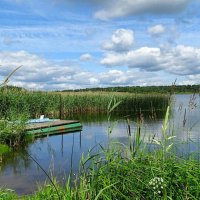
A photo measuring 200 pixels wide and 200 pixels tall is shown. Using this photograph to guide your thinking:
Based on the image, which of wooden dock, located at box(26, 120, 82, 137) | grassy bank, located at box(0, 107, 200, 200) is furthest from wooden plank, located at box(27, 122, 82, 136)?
grassy bank, located at box(0, 107, 200, 200)

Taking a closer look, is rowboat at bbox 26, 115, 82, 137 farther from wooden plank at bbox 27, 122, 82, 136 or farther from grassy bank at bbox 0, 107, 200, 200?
grassy bank at bbox 0, 107, 200, 200

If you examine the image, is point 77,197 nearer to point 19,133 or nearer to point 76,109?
point 19,133

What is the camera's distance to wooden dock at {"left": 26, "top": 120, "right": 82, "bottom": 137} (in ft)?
68.5

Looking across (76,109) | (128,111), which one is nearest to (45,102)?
(76,109)

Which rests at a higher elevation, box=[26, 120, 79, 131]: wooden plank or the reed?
the reed

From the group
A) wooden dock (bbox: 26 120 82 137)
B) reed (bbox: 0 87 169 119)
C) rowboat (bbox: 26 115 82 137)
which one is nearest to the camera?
wooden dock (bbox: 26 120 82 137)

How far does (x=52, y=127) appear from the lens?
23.5 m

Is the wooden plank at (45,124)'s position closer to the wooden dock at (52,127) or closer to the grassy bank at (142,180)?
the wooden dock at (52,127)

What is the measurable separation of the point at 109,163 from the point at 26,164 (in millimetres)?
11060

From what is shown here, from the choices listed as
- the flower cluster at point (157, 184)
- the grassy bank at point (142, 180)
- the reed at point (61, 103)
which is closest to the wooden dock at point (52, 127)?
the reed at point (61, 103)

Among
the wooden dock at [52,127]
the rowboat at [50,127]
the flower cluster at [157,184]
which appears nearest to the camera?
the flower cluster at [157,184]

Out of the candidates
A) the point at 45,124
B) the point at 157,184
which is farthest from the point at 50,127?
→ the point at 157,184

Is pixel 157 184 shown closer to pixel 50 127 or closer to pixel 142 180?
pixel 142 180

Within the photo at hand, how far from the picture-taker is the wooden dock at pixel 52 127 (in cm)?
2086
